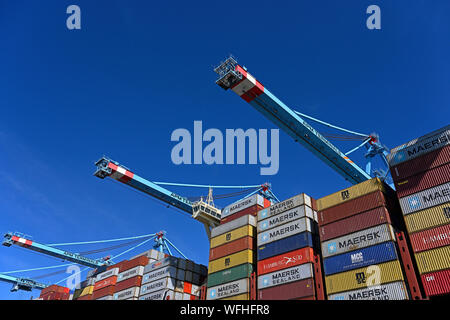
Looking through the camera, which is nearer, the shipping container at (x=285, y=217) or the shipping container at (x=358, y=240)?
the shipping container at (x=358, y=240)

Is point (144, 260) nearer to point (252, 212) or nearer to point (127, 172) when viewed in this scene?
point (127, 172)

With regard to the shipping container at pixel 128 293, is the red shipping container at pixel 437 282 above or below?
below

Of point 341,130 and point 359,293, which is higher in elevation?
point 341,130

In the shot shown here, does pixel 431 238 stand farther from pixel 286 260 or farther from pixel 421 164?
pixel 286 260

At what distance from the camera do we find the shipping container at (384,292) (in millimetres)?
23234

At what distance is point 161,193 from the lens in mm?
51844

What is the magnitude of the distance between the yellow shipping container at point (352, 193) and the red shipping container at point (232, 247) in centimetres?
966

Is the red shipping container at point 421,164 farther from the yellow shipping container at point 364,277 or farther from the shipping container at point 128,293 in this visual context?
the shipping container at point 128,293

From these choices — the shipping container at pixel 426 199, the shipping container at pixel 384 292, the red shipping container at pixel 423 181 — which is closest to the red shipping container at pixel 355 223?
the shipping container at pixel 426 199

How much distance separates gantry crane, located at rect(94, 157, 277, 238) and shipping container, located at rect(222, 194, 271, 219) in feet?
14.0

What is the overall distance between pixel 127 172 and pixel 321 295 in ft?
106

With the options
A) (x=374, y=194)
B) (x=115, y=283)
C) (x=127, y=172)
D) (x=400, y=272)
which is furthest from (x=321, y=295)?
(x=115, y=283)

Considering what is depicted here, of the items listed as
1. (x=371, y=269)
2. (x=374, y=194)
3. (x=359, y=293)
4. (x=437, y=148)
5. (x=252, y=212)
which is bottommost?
(x=359, y=293)

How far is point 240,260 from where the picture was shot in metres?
37.2
